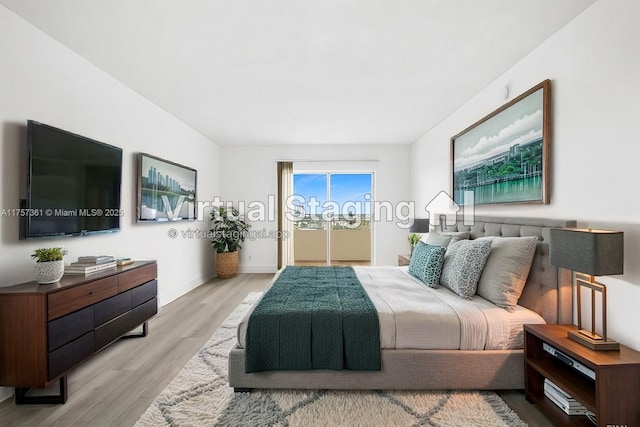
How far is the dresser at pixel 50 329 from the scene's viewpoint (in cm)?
181

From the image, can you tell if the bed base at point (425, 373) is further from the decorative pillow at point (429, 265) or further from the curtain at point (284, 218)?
the curtain at point (284, 218)

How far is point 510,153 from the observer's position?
2678mm

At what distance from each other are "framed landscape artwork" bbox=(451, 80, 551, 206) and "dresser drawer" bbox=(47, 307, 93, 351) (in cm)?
358

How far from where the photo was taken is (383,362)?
1995 millimetres

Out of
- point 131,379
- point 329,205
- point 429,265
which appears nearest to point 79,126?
point 131,379

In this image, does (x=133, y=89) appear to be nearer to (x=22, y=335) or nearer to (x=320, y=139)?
(x=22, y=335)

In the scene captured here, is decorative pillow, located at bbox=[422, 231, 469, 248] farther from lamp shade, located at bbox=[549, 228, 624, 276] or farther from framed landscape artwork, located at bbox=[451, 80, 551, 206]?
lamp shade, located at bbox=[549, 228, 624, 276]

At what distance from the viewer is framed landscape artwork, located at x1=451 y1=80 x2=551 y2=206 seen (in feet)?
7.59

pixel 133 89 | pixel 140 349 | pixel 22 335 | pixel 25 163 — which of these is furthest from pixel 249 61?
pixel 140 349

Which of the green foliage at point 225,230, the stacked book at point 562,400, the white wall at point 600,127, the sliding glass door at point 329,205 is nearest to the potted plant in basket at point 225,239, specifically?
the green foliage at point 225,230

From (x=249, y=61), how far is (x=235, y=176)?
3586mm

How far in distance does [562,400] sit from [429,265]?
130 cm

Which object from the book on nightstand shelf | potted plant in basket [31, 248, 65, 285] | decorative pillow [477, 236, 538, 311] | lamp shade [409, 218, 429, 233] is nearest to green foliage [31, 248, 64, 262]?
potted plant in basket [31, 248, 65, 285]

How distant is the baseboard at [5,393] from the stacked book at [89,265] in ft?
2.65
